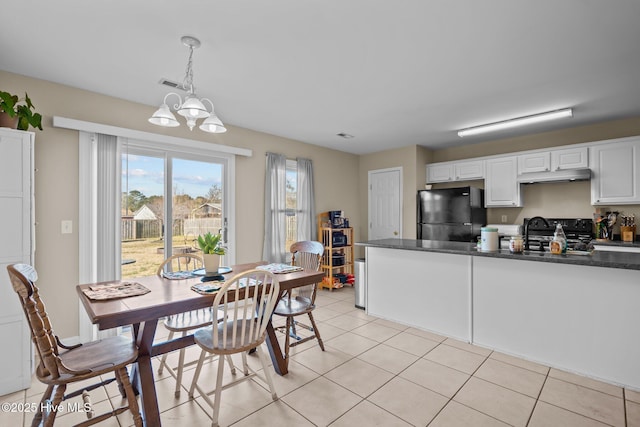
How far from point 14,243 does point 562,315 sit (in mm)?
4253

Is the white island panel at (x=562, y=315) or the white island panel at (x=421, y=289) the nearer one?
the white island panel at (x=562, y=315)

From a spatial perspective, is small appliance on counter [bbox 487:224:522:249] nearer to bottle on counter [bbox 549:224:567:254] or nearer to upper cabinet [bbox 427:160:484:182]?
upper cabinet [bbox 427:160:484:182]

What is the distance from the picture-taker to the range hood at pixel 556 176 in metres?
3.96

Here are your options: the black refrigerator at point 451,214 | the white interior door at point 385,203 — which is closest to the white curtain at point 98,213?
the white interior door at point 385,203

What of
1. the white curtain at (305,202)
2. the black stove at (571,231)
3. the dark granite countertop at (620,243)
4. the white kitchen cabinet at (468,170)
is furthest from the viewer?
the white curtain at (305,202)

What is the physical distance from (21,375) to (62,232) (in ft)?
4.06

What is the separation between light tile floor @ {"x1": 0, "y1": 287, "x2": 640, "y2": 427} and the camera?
1868 mm

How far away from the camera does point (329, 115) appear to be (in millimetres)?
3842

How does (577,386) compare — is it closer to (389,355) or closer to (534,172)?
(389,355)

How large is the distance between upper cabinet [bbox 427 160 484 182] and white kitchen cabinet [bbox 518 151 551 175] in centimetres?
56

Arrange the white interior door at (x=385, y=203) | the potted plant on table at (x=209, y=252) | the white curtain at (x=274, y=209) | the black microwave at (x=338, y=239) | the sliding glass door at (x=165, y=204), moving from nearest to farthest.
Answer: the potted plant on table at (x=209, y=252) → the sliding glass door at (x=165, y=204) → the white curtain at (x=274, y=209) → the black microwave at (x=338, y=239) → the white interior door at (x=385, y=203)

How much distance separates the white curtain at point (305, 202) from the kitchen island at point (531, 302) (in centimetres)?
189

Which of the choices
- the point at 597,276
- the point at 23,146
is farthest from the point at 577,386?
the point at 23,146

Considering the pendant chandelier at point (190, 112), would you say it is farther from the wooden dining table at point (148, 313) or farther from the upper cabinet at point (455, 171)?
the upper cabinet at point (455, 171)
